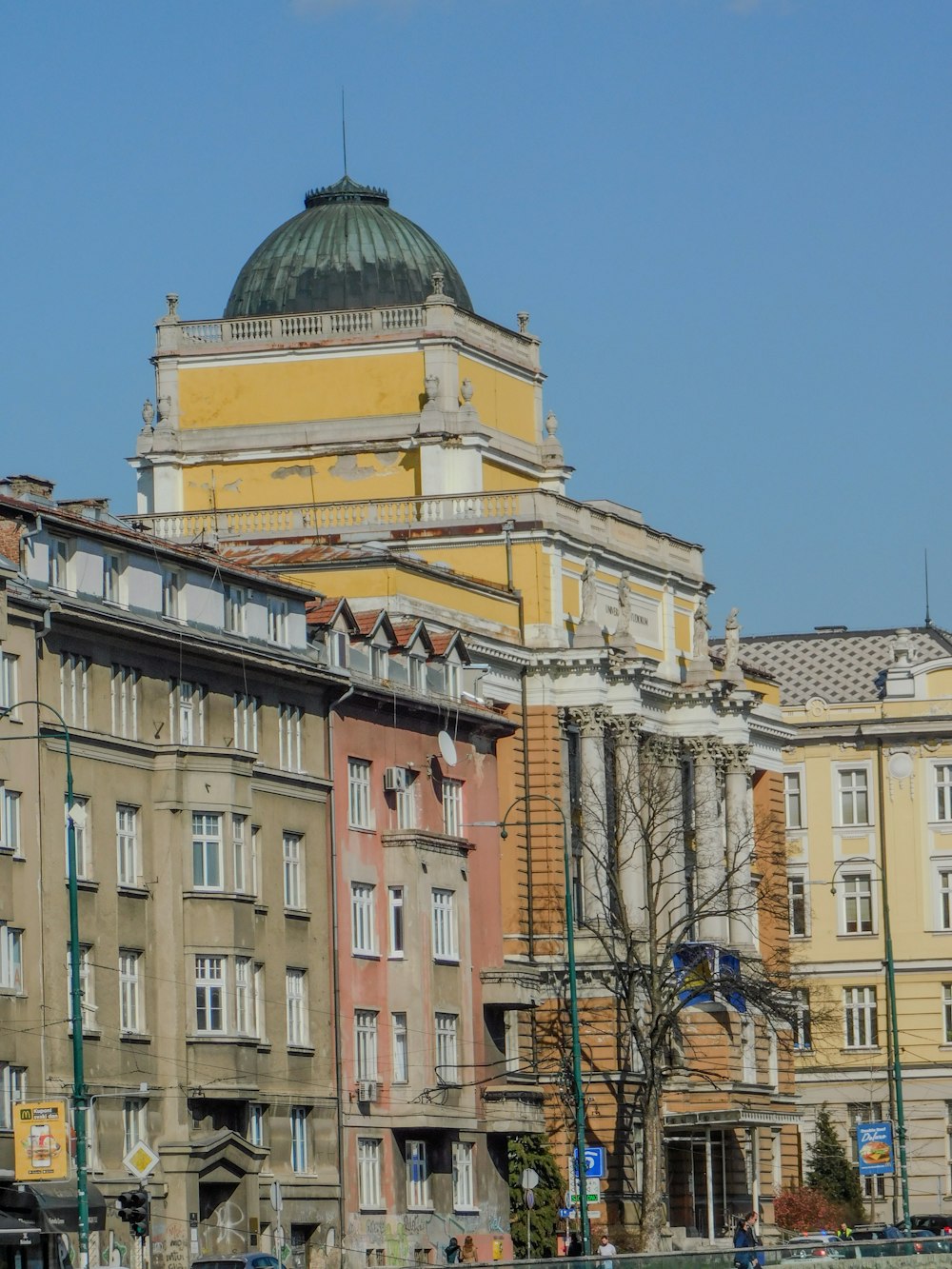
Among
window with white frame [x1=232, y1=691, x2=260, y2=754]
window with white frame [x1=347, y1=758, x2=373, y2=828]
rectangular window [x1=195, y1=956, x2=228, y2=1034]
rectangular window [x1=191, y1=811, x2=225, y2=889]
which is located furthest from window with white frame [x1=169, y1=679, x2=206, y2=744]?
window with white frame [x1=347, y1=758, x2=373, y2=828]

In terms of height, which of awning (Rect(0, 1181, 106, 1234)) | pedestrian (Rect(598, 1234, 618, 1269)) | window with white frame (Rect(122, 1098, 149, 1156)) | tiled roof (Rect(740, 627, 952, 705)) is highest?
tiled roof (Rect(740, 627, 952, 705))

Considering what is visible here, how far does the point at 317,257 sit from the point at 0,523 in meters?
36.8

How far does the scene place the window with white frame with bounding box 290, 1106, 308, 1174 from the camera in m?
79.8

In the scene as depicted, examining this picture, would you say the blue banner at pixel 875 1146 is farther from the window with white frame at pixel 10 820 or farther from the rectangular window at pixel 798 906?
the rectangular window at pixel 798 906

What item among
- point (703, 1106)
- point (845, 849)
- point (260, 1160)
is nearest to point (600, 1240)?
point (703, 1106)

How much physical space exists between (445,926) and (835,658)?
175ft

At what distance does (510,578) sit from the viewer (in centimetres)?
9994

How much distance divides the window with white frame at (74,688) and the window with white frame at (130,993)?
481 cm

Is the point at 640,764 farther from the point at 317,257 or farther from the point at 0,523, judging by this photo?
the point at 0,523

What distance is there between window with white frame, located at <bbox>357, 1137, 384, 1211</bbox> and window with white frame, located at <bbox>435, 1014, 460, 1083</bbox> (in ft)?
13.5

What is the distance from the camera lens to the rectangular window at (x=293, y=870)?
80.9 m

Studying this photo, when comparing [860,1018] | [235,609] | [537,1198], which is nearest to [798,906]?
[860,1018]

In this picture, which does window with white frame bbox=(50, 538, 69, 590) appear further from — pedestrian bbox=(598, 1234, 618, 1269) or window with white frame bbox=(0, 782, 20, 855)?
pedestrian bbox=(598, 1234, 618, 1269)

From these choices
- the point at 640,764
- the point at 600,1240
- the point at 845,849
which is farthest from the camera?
the point at 845,849
